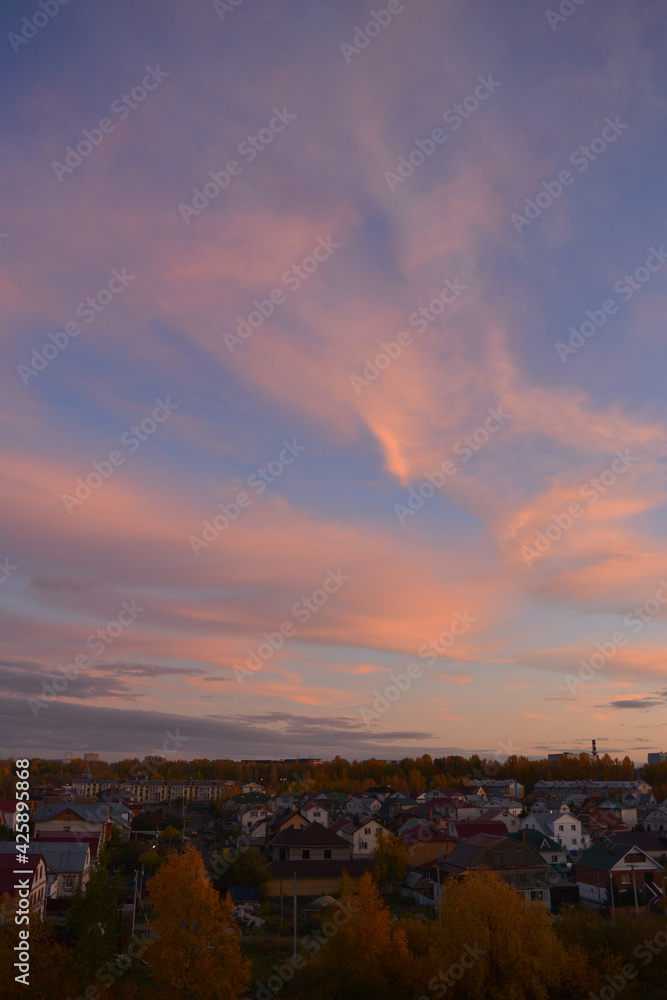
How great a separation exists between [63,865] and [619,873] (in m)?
38.1

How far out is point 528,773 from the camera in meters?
148

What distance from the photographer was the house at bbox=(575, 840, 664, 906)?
150 ft

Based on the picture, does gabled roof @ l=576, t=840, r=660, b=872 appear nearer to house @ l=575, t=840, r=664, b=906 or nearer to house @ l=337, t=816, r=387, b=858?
house @ l=575, t=840, r=664, b=906

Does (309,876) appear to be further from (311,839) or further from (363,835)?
(363,835)

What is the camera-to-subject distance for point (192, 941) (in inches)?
885

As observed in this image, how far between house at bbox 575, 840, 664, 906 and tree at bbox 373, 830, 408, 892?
1307cm

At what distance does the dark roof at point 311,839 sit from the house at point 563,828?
2926 cm

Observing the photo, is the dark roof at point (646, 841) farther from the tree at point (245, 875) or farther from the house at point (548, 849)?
the tree at point (245, 875)

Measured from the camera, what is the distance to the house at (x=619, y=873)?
150 feet

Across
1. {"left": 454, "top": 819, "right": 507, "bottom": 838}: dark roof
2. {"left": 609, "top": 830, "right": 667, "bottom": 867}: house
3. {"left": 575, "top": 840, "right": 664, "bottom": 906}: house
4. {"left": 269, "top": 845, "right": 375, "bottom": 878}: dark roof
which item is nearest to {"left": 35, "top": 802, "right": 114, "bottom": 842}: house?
{"left": 269, "top": 845, "right": 375, "bottom": 878}: dark roof

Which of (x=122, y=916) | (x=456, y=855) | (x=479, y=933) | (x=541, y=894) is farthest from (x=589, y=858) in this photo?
(x=122, y=916)

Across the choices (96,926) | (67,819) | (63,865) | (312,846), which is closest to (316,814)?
(67,819)

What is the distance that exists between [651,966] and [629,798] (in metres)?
104

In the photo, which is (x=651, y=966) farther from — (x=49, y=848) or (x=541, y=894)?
(x=49, y=848)
